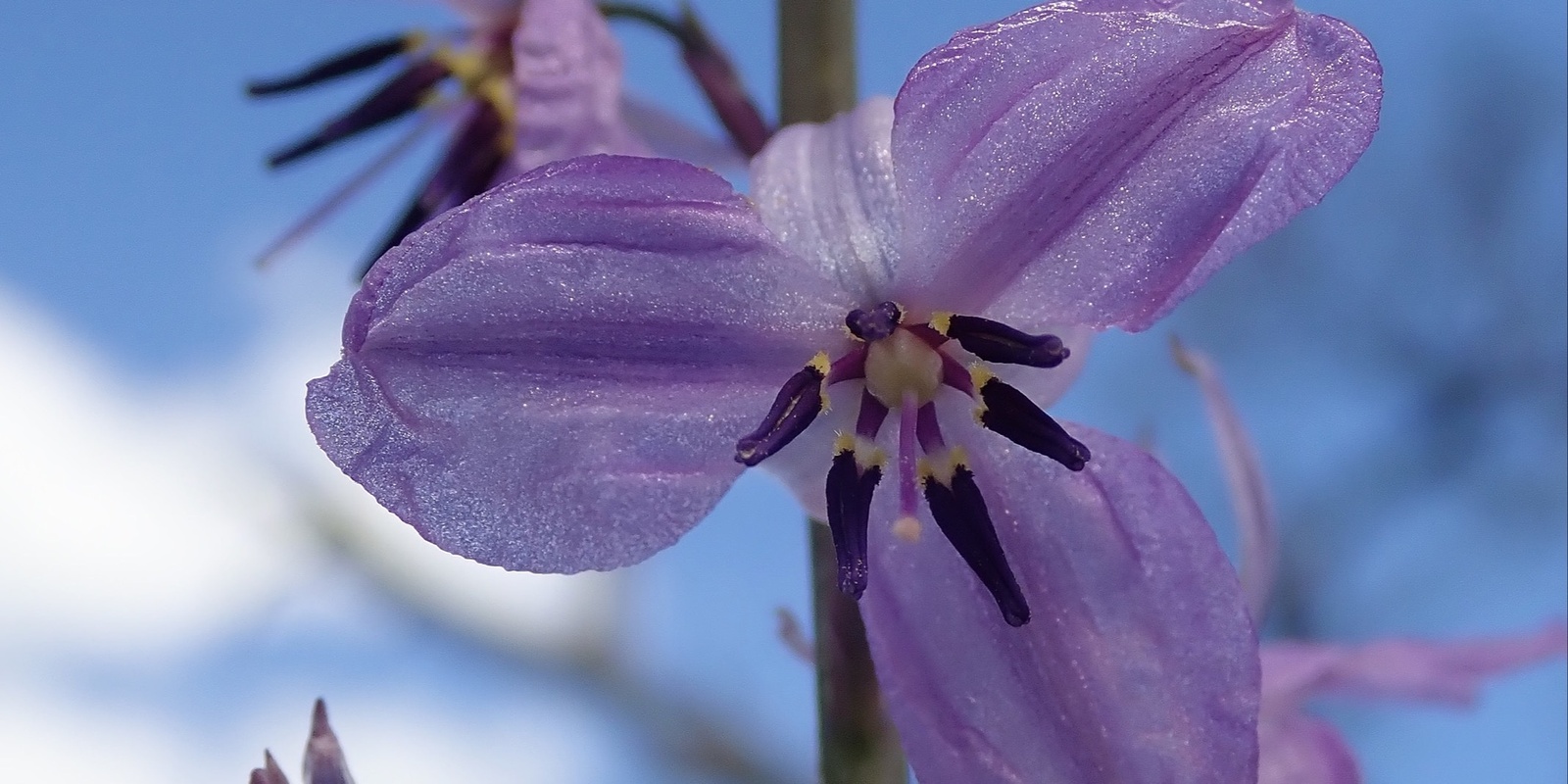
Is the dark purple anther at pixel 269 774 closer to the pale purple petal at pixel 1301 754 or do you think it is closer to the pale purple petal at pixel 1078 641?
the pale purple petal at pixel 1078 641

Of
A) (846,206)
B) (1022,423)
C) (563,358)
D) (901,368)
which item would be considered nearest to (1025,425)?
(1022,423)

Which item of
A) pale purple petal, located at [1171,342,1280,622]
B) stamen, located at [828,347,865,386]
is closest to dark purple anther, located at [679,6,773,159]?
stamen, located at [828,347,865,386]

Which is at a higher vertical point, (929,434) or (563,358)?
(563,358)

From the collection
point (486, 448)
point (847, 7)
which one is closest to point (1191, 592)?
point (486, 448)

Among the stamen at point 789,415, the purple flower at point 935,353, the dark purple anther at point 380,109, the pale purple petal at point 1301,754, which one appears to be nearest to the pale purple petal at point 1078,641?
the purple flower at point 935,353

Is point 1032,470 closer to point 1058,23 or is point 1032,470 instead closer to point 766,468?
point 766,468

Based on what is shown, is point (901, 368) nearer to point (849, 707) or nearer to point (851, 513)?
point (851, 513)
